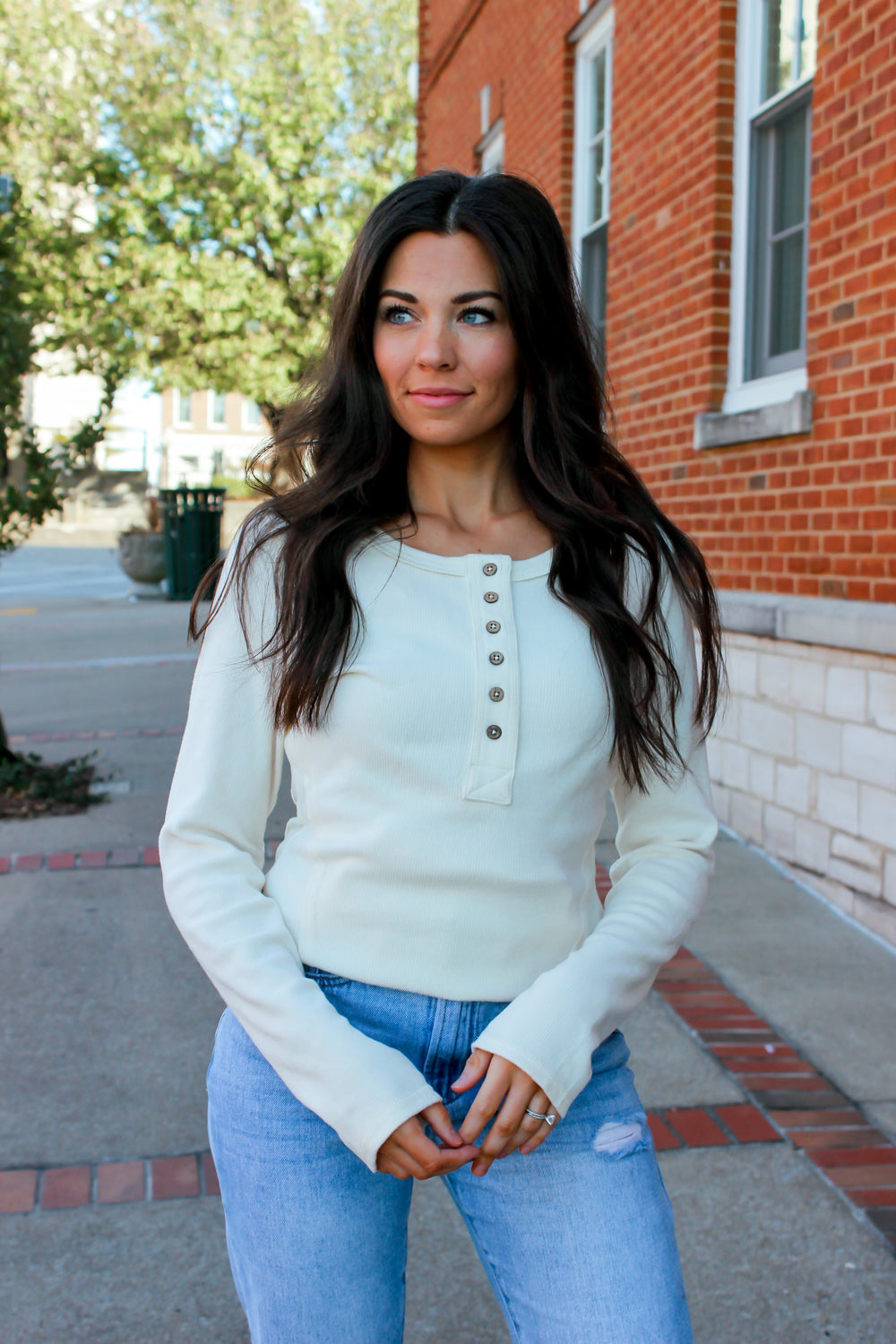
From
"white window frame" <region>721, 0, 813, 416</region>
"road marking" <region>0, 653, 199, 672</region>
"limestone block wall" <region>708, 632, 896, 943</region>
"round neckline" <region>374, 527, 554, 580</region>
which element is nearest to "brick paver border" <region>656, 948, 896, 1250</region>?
"limestone block wall" <region>708, 632, 896, 943</region>

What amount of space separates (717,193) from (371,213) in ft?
14.8

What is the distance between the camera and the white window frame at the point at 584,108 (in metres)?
7.52

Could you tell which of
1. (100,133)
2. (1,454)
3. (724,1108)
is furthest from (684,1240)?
(100,133)

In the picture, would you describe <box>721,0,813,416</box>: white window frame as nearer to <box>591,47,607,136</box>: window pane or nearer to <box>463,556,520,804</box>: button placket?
<box>591,47,607,136</box>: window pane

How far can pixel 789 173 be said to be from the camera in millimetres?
5645

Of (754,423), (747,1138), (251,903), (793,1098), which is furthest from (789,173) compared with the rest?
(251,903)

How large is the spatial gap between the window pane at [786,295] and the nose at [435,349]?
4.28 metres

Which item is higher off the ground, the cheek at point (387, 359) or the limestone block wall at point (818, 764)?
the cheek at point (387, 359)

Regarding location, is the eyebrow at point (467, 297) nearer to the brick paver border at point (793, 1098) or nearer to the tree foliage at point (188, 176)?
the brick paver border at point (793, 1098)

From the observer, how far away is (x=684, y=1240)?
9.08 ft

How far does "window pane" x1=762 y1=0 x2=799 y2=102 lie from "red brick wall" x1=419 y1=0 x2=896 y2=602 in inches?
7.5

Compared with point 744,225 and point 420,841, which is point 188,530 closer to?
point 744,225

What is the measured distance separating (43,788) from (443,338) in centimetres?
530

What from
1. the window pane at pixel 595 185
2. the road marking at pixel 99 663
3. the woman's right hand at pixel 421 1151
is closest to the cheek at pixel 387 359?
the woman's right hand at pixel 421 1151
